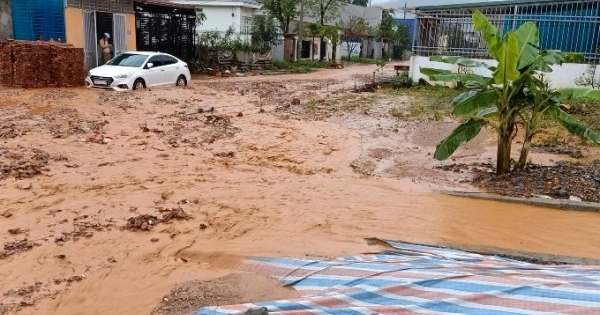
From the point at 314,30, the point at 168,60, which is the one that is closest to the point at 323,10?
the point at 314,30

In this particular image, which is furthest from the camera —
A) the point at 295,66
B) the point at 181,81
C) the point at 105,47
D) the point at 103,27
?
the point at 295,66

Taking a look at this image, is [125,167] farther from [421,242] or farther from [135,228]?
[421,242]

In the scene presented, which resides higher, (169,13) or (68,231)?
(169,13)

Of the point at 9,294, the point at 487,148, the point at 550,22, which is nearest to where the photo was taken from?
the point at 9,294

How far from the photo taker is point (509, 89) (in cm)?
814

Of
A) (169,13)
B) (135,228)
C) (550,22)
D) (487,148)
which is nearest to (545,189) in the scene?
(487,148)

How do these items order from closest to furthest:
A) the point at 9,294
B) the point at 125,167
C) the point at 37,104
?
the point at 9,294
the point at 125,167
the point at 37,104

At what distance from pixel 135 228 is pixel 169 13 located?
71.7 feet

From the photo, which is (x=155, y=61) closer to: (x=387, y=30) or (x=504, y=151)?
(x=504, y=151)

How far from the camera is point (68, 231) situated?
20.0 feet

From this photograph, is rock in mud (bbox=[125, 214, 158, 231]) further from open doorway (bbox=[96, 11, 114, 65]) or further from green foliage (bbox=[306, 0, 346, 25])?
green foliage (bbox=[306, 0, 346, 25])

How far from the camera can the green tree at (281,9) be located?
118ft

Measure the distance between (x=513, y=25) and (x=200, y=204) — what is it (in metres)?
16.6

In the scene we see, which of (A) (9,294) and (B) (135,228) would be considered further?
(B) (135,228)
